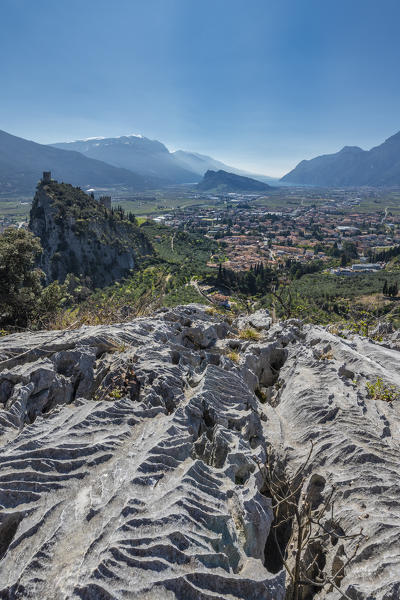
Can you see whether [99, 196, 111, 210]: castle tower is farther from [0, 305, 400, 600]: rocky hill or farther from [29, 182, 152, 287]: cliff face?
[0, 305, 400, 600]: rocky hill

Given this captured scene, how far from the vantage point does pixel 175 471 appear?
15.6 feet

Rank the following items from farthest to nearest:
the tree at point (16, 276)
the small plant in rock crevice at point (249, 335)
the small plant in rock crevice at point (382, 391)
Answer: the small plant in rock crevice at point (249, 335)
the tree at point (16, 276)
the small plant in rock crevice at point (382, 391)

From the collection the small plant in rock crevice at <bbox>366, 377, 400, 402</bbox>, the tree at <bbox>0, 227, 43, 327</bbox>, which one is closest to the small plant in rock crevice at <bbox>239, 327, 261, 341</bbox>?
the small plant in rock crevice at <bbox>366, 377, 400, 402</bbox>

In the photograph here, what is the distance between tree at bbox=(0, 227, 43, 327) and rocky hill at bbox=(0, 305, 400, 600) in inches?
212

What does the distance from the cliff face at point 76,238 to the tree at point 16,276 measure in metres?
44.7

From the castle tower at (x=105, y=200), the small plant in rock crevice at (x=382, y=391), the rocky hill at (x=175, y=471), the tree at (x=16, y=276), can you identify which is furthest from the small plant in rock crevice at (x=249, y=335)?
the castle tower at (x=105, y=200)

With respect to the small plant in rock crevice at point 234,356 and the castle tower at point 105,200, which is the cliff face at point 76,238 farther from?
the small plant in rock crevice at point 234,356

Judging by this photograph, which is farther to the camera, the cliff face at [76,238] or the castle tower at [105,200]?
the castle tower at [105,200]

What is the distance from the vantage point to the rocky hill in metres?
3.44

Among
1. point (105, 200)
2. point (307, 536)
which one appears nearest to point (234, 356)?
point (307, 536)

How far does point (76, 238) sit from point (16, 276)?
48.5 metres

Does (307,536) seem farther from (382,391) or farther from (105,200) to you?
(105,200)

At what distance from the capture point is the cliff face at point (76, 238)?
57.6 metres

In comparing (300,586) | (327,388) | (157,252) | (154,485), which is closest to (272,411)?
(327,388)
